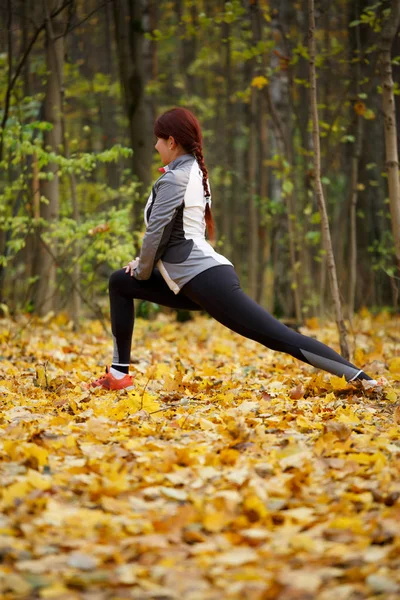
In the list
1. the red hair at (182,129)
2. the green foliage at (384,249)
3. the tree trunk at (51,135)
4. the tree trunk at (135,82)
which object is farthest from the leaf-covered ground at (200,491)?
the green foliage at (384,249)

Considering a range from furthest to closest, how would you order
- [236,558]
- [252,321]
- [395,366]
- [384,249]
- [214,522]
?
[384,249] < [395,366] < [252,321] < [214,522] < [236,558]

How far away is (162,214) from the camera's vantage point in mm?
4500

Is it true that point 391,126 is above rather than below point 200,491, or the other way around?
above

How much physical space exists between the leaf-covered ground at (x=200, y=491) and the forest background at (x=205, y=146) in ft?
7.48

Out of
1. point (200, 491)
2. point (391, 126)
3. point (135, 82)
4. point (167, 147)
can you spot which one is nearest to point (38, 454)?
point (200, 491)

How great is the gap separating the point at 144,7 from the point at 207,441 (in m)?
9.92

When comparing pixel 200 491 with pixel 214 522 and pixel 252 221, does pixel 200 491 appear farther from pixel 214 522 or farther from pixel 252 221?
pixel 252 221

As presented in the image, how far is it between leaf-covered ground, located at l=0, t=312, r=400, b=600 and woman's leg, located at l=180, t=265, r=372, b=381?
0.59 feet

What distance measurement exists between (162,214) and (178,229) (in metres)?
0.16

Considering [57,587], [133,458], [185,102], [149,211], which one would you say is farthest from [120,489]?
[185,102]

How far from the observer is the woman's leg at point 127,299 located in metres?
4.78

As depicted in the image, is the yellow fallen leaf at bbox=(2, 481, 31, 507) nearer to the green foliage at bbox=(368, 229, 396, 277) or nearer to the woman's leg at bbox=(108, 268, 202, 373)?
the woman's leg at bbox=(108, 268, 202, 373)

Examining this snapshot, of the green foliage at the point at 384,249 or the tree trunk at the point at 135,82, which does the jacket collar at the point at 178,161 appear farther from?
the green foliage at the point at 384,249

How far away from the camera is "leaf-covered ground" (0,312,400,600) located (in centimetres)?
210
